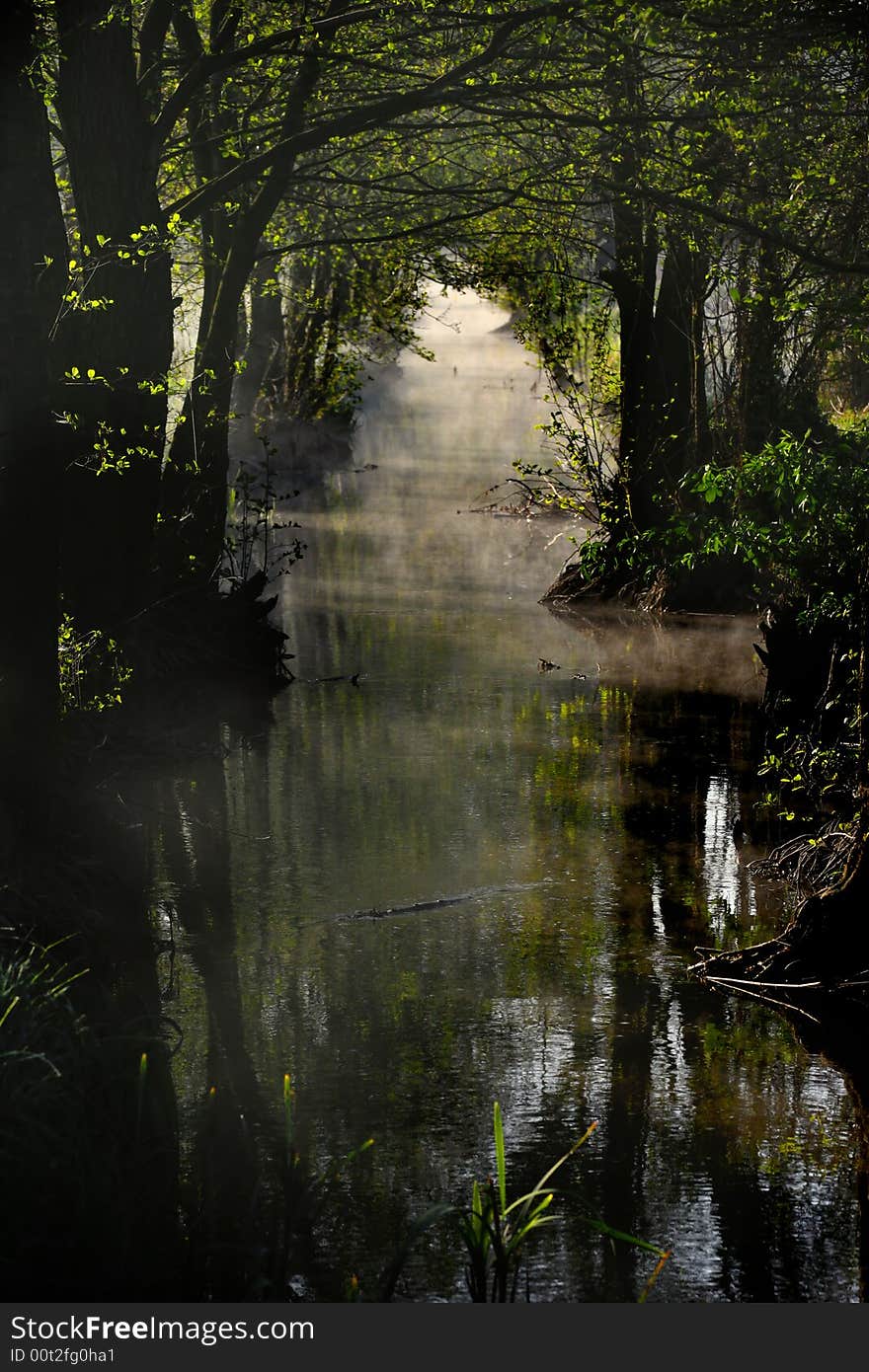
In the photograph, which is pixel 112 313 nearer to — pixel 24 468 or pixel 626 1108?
pixel 24 468

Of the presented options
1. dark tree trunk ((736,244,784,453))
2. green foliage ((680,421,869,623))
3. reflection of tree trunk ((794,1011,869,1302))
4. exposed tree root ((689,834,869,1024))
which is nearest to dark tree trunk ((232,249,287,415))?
dark tree trunk ((736,244,784,453))

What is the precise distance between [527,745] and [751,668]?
167 inches

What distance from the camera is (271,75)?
49.8 ft

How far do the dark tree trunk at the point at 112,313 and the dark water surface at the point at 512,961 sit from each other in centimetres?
174

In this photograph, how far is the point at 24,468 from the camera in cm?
841

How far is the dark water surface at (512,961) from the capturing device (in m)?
6.00

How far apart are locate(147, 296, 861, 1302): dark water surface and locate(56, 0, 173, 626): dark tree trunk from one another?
174 cm

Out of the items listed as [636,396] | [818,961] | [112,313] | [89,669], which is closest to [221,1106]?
[818,961]

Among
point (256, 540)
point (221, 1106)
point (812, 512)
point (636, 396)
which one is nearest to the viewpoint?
point (221, 1106)

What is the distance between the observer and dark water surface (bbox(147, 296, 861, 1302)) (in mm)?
6004

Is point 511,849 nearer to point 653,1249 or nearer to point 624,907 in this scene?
point 624,907

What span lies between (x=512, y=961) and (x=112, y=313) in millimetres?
6330

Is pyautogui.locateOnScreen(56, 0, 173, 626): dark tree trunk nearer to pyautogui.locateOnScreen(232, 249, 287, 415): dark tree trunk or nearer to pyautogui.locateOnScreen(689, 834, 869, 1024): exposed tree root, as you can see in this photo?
pyautogui.locateOnScreen(689, 834, 869, 1024): exposed tree root

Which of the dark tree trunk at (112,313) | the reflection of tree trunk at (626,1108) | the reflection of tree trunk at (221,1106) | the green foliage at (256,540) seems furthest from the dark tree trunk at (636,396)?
the reflection of tree trunk at (626,1108)
